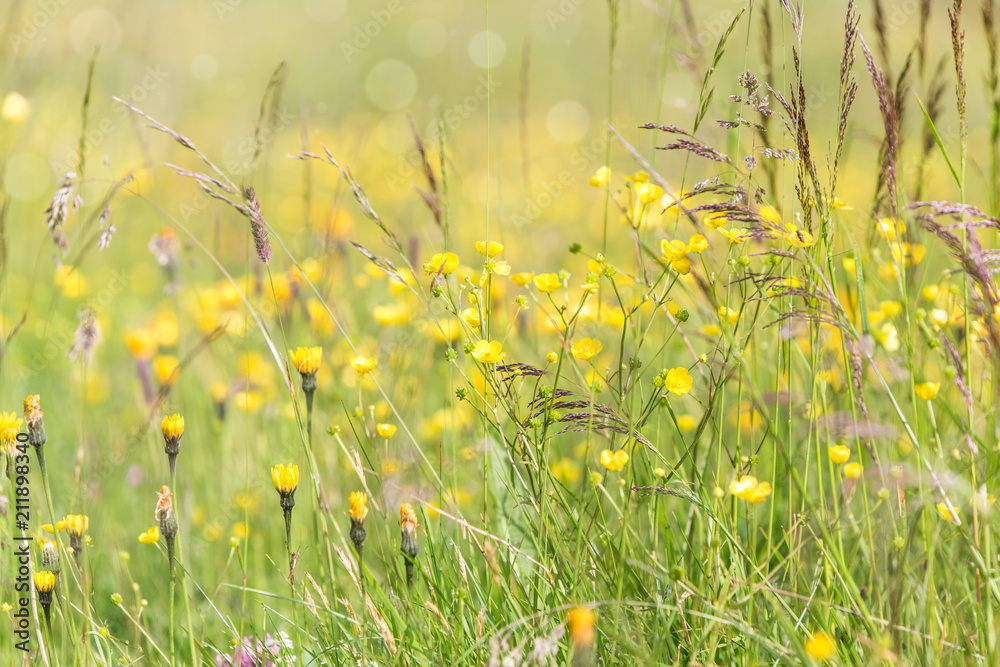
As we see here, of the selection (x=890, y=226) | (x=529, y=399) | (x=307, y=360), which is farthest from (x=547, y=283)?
(x=529, y=399)

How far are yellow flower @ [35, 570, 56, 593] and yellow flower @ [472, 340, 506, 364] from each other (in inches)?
26.3

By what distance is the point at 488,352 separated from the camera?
108 cm

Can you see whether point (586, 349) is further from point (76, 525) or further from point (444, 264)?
point (76, 525)

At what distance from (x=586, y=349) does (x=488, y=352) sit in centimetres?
19

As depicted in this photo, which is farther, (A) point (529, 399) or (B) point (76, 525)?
(A) point (529, 399)

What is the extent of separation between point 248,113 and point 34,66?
4173mm

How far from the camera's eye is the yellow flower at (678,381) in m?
1.10

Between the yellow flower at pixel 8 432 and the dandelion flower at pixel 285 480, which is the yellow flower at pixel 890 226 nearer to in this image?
the dandelion flower at pixel 285 480

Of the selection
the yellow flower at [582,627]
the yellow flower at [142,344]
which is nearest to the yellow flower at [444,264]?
the yellow flower at [582,627]

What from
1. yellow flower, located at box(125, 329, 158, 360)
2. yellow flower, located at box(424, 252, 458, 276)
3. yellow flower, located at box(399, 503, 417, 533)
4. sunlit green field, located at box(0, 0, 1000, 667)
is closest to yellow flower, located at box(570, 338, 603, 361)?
sunlit green field, located at box(0, 0, 1000, 667)

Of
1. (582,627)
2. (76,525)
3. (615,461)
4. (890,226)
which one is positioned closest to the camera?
(582,627)

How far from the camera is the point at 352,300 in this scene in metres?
2.81

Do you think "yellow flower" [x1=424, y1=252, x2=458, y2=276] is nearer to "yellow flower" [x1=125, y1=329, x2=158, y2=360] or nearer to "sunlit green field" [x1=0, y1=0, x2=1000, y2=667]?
"sunlit green field" [x1=0, y1=0, x2=1000, y2=667]

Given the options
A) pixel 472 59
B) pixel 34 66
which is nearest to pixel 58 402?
pixel 34 66
